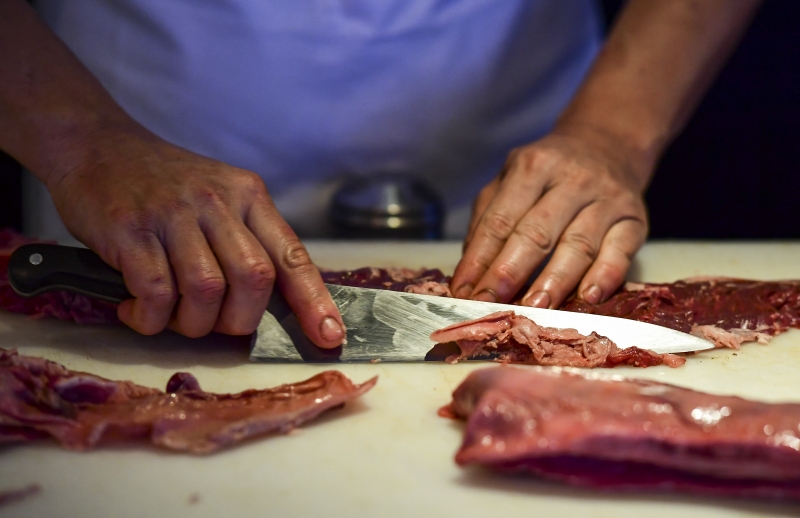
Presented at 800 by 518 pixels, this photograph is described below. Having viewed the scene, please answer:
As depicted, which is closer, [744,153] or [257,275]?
[257,275]

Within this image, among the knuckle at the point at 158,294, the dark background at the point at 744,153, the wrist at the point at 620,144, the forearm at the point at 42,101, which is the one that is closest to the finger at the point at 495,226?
the wrist at the point at 620,144

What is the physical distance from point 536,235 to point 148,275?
57.1 inches

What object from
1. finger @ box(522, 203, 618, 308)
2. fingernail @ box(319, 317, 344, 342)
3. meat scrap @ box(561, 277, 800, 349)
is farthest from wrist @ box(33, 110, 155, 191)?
meat scrap @ box(561, 277, 800, 349)

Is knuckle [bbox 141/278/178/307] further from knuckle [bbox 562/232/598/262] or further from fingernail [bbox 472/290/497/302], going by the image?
knuckle [bbox 562/232/598/262]

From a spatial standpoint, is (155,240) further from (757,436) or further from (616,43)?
(616,43)

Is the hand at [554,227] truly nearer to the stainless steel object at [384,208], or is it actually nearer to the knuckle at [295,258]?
the knuckle at [295,258]

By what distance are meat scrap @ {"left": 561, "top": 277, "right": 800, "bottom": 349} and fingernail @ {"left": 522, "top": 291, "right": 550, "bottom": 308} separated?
0.11m

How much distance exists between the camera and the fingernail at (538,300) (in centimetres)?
262

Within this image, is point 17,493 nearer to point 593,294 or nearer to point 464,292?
point 464,292

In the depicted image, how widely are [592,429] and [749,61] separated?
4.84 metres

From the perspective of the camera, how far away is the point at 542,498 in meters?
1.68

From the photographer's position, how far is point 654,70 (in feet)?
11.6

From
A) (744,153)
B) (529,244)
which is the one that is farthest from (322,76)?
(744,153)

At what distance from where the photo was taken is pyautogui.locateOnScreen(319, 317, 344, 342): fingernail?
7.42ft
